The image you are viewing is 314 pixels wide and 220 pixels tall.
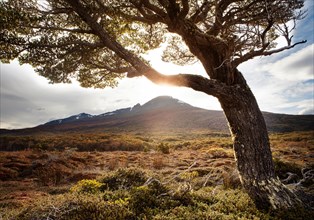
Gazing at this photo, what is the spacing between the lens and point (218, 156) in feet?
65.4

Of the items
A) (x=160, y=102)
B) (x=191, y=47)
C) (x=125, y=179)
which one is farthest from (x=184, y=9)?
(x=160, y=102)

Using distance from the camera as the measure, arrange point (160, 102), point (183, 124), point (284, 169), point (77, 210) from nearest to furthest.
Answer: point (77, 210)
point (284, 169)
point (183, 124)
point (160, 102)

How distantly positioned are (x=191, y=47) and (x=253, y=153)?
11.9 feet

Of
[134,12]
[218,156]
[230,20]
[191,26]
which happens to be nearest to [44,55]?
[134,12]

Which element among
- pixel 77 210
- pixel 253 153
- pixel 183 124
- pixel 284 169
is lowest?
pixel 284 169

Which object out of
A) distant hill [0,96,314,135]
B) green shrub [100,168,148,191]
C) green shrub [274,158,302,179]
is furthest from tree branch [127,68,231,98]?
distant hill [0,96,314,135]

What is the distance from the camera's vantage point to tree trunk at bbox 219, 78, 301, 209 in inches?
240

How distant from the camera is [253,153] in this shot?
652cm

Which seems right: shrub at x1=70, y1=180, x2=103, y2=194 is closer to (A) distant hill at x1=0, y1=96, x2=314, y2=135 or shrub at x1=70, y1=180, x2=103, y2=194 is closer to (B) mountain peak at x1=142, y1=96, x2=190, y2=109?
(A) distant hill at x1=0, y1=96, x2=314, y2=135

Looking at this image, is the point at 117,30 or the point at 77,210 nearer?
the point at 77,210

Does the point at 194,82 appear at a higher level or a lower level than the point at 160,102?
lower

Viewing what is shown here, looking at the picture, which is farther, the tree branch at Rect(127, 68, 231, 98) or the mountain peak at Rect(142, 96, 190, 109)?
the mountain peak at Rect(142, 96, 190, 109)

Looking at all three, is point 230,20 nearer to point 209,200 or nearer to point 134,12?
point 134,12

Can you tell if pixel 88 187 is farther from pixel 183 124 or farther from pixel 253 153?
pixel 183 124
